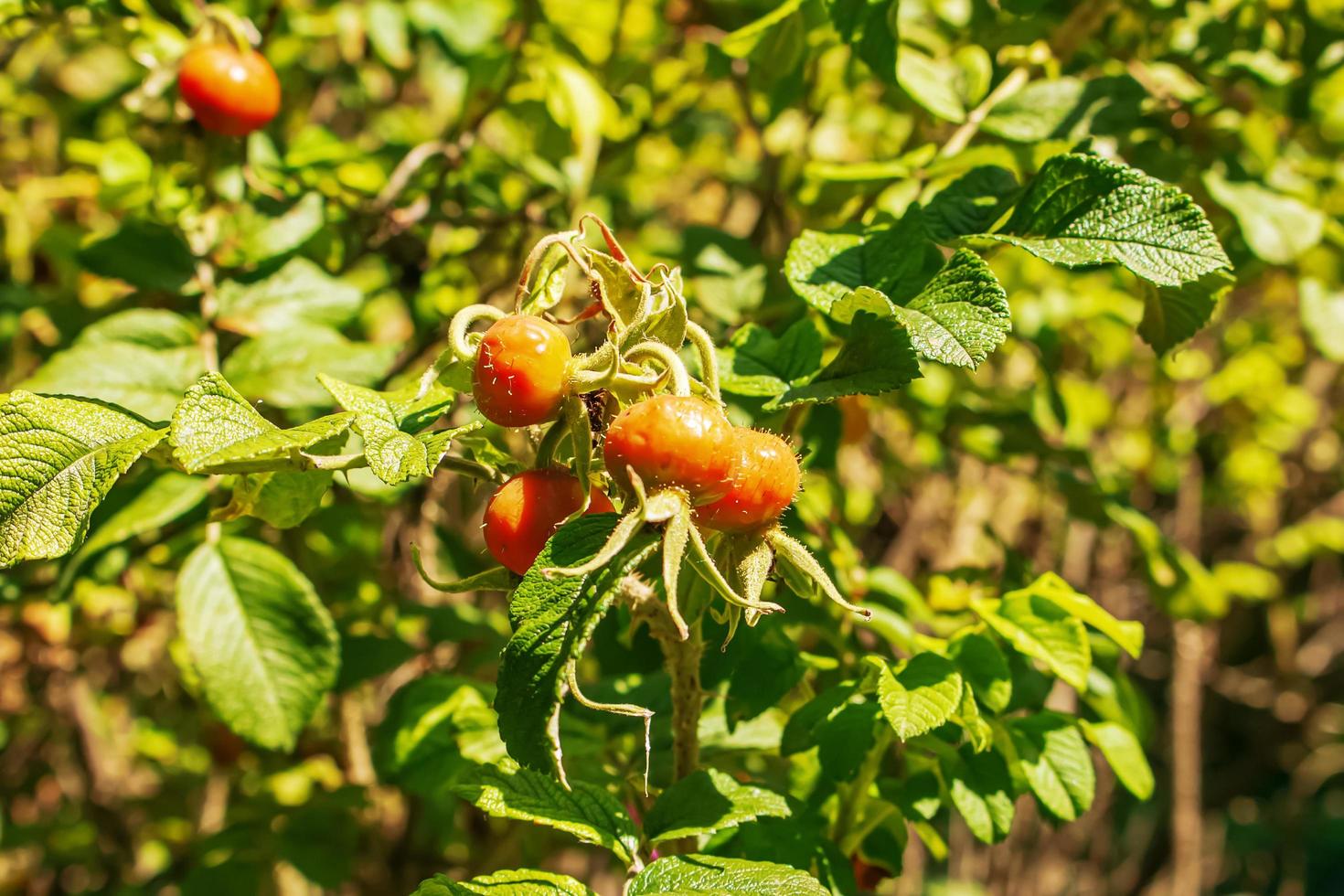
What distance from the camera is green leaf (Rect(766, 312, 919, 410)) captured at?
875 millimetres

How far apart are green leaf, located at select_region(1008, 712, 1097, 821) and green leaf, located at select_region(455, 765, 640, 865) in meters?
0.43

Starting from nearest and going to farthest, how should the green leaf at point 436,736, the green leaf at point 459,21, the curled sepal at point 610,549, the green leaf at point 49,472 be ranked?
the curled sepal at point 610,549, the green leaf at point 49,472, the green leaf at point 436,736, the green leaf at point 459,21

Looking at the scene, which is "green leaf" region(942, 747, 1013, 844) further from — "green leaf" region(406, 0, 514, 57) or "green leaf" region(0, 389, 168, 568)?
"green leaf" region(406, 0, 514, 57)

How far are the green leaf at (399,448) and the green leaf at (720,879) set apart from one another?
1.16 feet

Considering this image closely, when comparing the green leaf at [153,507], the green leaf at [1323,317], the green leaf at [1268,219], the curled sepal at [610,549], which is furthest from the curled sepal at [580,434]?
the green leaf at [1323,317]

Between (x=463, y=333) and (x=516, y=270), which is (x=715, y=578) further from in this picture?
(x=516, y=270)

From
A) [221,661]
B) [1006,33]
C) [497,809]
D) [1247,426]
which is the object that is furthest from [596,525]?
[1247,426]

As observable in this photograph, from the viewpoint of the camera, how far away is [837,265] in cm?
105

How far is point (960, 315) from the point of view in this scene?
33.8 inches

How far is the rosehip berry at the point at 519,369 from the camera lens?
2.70 feet

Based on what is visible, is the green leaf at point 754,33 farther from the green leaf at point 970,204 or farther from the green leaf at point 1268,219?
the green leaf at point 1268,219

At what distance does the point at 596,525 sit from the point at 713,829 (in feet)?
0.97

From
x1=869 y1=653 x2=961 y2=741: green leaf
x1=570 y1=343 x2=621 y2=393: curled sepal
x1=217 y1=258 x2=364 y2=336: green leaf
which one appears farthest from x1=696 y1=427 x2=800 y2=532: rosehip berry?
x1=217 y1=258 x2=364 y2=336: green leaf

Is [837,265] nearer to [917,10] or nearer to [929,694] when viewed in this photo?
[929,694]
